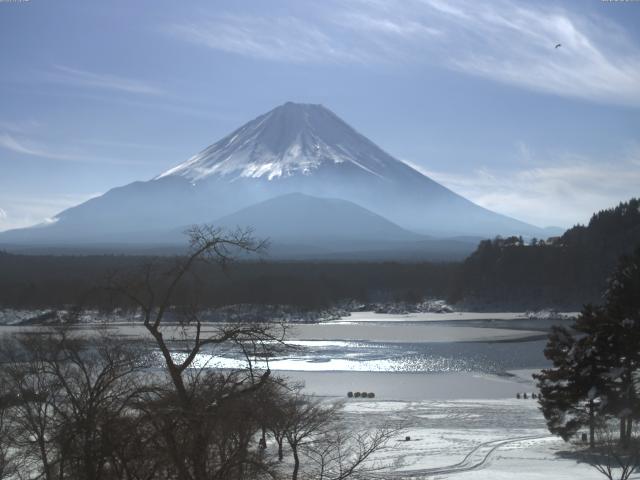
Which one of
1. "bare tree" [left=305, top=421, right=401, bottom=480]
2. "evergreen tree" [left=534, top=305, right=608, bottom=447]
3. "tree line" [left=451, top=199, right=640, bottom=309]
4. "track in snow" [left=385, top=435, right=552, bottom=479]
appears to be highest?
"tree line" [left=451, top=199, right=640, bottom=309]

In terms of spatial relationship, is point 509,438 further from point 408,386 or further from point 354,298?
point 354,298

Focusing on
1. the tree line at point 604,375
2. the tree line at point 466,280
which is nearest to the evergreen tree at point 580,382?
the tree line at point 604,375

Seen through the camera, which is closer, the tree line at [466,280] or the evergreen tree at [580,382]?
the evergreen tree at [580,382]

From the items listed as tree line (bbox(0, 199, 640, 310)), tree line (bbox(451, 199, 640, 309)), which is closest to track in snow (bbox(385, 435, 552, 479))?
tree line (bbox(0, 199, 640, 310))

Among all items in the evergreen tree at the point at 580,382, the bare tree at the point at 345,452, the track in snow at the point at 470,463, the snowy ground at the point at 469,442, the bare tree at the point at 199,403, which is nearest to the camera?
the bare tree at the point at 199,403

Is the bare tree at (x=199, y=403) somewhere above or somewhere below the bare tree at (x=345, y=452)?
above

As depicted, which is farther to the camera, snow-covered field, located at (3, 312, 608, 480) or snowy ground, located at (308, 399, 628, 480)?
snow-covered field, located at (3, 312, 608, 480)

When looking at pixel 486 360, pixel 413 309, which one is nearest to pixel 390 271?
pixel 413 309

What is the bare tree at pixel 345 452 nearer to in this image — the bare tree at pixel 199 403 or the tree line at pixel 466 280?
the bare tree at pixel 199 403

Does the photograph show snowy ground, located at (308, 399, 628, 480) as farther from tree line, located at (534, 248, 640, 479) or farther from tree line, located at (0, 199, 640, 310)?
tree line, located at (0, 199, 640, 310)

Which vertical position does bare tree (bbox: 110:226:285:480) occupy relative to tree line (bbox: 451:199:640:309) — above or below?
below

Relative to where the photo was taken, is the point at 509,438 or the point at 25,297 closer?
the point at 509,438
